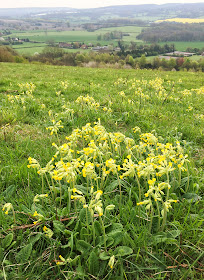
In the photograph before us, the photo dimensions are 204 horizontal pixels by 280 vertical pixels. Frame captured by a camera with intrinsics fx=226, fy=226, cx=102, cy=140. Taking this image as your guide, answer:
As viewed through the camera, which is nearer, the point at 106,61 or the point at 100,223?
the point at 100,223

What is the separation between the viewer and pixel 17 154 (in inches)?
167

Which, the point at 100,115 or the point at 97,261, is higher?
the point at 100,115

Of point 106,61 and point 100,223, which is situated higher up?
point 106,61

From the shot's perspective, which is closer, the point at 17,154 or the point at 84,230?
the point at 84,230

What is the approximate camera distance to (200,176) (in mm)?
3705

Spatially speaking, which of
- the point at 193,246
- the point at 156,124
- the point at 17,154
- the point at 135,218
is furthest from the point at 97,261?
the point at 156,124

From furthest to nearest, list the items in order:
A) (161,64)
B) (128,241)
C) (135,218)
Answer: (161,64)
(135,218)
(128,241)

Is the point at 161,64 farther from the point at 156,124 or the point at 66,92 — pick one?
the point at 156,124

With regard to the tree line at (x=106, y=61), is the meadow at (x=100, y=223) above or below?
below

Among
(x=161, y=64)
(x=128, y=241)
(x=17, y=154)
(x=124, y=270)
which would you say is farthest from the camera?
(x=161, y=64)

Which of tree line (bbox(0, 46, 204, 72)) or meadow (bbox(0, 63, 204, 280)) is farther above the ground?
tree line (bbox(0, 46, 204, 72))

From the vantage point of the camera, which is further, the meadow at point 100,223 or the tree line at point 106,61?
the tree line at point 106,61

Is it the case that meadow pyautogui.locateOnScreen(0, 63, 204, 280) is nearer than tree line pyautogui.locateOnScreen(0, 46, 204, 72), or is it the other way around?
meadow pyautogui.locateOnScreen(0, 63, 204, 280)

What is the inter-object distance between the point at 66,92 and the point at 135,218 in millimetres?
7765
